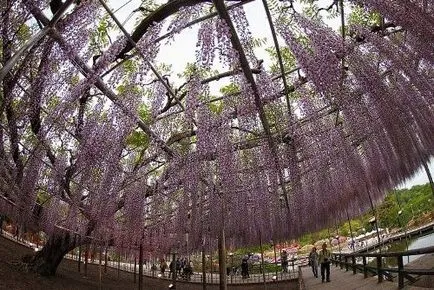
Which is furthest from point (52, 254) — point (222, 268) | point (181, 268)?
point (181, 268)

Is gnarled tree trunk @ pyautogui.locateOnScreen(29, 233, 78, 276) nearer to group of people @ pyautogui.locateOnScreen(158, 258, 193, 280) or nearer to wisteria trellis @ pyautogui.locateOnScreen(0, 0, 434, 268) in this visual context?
wisteria trellis @ pyautogui.locateOnScreen(0, 0, 434, 268)

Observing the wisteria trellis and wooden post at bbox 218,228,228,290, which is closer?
the wisteria trellis

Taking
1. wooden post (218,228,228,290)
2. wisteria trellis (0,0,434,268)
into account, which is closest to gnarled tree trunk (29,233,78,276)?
wisteria trellis (0,0,434,268)

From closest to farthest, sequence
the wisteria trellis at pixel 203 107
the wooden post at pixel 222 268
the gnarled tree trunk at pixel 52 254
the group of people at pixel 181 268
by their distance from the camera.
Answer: the wisteria trellis at pixel 203 107 → the wooden post at pixel 222 268 → the gnarled tree trunk at pixel 52 254 → the group of people at pixel 181 268

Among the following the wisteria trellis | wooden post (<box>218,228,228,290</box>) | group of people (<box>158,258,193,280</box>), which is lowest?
wooden post (<box>218,228,228,290</box>)

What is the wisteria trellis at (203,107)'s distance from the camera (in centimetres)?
407

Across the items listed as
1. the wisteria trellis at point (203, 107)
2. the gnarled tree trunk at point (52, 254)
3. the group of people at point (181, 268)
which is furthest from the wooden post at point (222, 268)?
the group of people at point (181, 268)

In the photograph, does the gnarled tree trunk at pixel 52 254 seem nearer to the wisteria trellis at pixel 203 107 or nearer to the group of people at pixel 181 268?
the wisteria trellis at pixel 203 107

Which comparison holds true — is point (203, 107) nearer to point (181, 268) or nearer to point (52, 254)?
point (52, 254)

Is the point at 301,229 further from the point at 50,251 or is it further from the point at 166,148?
the point at 166,148

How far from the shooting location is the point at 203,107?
235 inches

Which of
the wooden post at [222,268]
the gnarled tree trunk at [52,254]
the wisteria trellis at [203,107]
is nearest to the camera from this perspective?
the wisteria trellis at [203,107]

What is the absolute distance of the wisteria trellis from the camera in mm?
4066

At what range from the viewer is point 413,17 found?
351 cm
